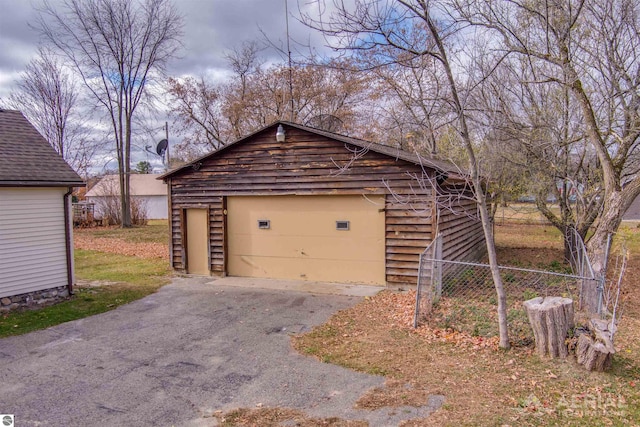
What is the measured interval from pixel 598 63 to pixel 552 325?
23.0ft

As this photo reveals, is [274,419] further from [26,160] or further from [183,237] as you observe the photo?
[183,237]

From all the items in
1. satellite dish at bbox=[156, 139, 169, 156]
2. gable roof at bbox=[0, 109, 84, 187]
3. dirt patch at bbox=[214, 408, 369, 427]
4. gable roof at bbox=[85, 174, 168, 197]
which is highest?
satellite dish at bbox=[156, 139, 169, 156]

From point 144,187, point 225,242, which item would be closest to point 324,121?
point 225,242

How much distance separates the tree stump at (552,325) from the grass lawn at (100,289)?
7.00 meters

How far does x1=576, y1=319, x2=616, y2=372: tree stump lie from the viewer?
4398 mm

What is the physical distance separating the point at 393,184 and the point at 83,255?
1200cm

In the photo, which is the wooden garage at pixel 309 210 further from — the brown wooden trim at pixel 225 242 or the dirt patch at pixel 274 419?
the dirt patch at pixel 274 419

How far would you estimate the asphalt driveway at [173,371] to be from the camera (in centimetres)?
397

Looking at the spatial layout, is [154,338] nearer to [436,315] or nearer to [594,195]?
[436,315]

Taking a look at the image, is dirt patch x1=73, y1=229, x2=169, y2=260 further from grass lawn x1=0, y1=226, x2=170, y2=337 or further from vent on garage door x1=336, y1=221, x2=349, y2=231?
vent on garage door x1=336, y1=221, x2=349, y2=231

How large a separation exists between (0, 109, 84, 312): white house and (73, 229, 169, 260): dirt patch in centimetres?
578

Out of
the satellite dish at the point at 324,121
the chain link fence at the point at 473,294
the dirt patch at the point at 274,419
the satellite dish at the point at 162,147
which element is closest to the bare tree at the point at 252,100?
the satellite dish at the point at 162,147

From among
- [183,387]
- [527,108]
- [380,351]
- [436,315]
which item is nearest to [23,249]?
[183,387]

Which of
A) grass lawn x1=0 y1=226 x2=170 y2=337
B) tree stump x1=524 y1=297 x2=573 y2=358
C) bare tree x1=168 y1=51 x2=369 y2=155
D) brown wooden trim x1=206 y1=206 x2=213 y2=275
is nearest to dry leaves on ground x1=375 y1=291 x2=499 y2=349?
tree stump x1=524 y1=297 x2=573 y2=358
